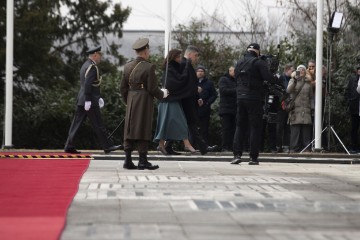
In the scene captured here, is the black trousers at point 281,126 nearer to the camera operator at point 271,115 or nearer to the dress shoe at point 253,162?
the camera operator at point 271,115

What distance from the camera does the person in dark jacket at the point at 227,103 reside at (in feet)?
67.2

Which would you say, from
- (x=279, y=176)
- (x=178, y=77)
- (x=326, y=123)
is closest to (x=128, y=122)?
(x=279, y=176)

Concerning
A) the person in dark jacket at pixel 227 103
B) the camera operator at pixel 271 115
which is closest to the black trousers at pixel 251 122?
the camera operator at pixel 271 115

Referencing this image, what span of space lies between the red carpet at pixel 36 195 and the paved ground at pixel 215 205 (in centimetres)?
15

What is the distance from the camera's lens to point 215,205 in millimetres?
9516

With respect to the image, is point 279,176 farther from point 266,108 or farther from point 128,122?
point 266,108

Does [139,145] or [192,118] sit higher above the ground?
[192,118]

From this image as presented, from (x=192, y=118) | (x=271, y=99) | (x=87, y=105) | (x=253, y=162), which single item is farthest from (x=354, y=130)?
(x=87, y=105)

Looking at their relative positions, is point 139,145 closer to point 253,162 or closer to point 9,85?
point 253,162

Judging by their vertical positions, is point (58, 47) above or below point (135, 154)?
above

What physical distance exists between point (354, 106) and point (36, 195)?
11441mm

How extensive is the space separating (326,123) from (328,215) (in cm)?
1324

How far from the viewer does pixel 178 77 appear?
59.2 ft

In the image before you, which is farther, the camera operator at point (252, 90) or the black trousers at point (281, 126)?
the black trousers at point (281, 126)
